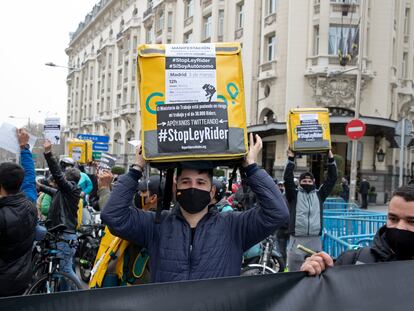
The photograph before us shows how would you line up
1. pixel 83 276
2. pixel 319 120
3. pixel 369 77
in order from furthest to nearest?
pixel 369 77
pixel 83 276
pixel 319 120

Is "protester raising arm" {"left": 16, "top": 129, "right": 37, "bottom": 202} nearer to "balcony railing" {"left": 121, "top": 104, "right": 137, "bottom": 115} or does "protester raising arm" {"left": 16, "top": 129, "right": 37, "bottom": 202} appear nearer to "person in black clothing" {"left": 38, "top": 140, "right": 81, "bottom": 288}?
"person in black clothing" {"left": 38, "top": 140, "right": 81, "bottom": 288}

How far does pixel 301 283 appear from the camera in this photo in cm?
232

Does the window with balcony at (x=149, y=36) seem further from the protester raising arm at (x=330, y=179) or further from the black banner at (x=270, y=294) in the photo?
the black banner at (x=270, y=294)

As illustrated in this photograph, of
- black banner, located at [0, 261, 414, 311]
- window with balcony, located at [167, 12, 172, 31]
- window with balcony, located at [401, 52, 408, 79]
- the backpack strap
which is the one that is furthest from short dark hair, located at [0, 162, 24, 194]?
window with balcony, located at [167, 12, 172, 31]

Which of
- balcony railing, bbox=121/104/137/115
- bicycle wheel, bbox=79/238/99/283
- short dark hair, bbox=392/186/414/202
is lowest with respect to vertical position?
bicycle wheel, bbox=79/238/99/283

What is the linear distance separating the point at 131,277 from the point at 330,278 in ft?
5.11

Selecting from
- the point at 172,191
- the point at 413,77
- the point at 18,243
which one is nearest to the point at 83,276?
the point at 18,243

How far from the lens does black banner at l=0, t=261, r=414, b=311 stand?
1949 mm

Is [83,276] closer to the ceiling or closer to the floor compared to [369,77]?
closer to the floor

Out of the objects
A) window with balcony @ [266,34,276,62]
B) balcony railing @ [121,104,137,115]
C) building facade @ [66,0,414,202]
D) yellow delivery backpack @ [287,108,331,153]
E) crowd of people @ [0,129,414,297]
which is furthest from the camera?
balcony railing @ [121,104,137,115]

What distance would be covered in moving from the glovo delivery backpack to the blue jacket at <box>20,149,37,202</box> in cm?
218

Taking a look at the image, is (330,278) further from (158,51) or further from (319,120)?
(319,120)

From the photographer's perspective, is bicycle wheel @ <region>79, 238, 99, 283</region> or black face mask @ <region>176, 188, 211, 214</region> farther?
bicycle wheel @ <region>79, 238, 99, 283</region>

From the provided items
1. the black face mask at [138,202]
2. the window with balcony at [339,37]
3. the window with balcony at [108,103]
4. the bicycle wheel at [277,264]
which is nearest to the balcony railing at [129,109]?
the window with balcony at [108,103]
